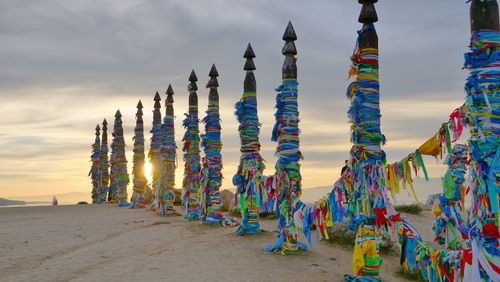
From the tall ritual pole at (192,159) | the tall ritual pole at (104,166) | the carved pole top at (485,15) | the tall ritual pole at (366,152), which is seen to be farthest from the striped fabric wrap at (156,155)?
the carved pole top at (485,15)

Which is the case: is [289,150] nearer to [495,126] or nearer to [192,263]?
[192,263]

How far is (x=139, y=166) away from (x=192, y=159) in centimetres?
792

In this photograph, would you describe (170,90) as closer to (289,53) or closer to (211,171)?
(211,171)

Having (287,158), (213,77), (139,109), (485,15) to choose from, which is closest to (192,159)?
(213,77)

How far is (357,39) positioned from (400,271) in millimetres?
5626

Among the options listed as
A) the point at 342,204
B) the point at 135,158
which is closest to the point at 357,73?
the point at 342,204

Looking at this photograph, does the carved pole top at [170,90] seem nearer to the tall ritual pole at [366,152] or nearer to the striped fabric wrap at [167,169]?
the striped fabric wrap at [167,169]

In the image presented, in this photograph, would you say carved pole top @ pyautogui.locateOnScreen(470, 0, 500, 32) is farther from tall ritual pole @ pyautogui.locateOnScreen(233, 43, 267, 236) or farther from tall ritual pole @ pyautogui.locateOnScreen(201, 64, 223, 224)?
tall ritual pole @ pyautogui.locateOnScreen(201, 64, 223, 224)

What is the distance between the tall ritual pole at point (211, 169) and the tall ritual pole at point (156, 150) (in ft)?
16.6

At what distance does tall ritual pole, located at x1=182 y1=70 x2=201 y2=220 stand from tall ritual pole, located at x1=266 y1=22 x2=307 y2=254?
644 centimetres

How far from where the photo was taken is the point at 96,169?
29.6m

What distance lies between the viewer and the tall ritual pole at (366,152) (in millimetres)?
5711

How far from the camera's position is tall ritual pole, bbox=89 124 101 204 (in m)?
29.4

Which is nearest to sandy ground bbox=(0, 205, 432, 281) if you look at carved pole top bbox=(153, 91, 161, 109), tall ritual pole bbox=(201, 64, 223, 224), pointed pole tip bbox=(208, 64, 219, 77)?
tall ritual pole bbox=(201, 64, 223, 224)
